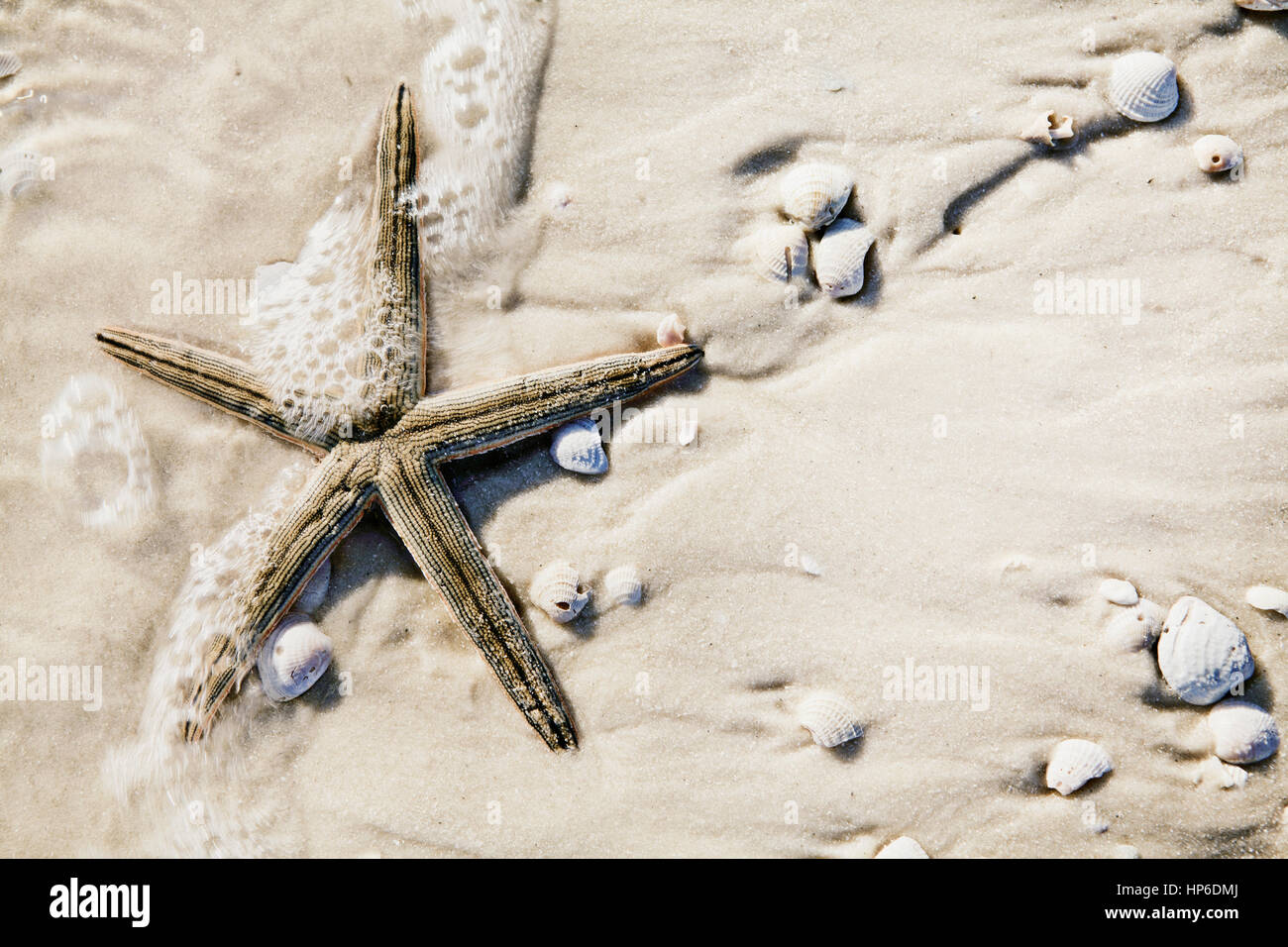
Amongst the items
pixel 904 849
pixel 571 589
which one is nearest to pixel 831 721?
pixel 904 849

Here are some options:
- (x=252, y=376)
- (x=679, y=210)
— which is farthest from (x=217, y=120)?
(x=679, y=210)

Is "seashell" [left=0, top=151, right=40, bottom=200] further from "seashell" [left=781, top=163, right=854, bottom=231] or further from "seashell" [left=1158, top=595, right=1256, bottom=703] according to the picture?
"seashell" [left=1158, top=595, right=1256, bottom=703]

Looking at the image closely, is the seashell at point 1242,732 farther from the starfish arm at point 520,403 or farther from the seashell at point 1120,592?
the starfish arm at point 520,403

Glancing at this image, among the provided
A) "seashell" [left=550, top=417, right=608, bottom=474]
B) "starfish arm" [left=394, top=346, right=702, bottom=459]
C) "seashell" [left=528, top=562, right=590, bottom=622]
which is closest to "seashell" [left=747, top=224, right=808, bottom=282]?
"starfish arm" [left=394, top=346, right=702, bottom=459]

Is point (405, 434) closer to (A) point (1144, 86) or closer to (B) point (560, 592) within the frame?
(B) point (560, 592)

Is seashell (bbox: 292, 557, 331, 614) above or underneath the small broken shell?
underneath

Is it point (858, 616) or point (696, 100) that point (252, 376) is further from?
point (858, 616)

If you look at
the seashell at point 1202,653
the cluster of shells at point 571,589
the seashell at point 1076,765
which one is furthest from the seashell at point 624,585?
the seashell at point 1202,653
